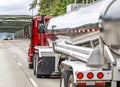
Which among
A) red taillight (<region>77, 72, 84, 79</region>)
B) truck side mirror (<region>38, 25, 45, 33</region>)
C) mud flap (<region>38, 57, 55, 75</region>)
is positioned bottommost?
mud flap (<region>38, 57, 55, 75</region>)

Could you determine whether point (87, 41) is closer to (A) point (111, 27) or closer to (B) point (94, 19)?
(B) point (94, 19)

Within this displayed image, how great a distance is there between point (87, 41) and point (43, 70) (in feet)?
31.1

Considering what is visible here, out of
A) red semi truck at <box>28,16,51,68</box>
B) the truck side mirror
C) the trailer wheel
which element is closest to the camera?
the trailer wheel

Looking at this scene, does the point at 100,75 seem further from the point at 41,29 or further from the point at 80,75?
the point at 41,29

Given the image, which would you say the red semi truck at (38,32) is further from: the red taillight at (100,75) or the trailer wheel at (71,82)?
the red taillight at (100,75)

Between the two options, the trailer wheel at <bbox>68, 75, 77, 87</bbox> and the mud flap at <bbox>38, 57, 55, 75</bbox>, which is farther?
the mud flap at <bbox>38, 57, 55, 75</bbox>

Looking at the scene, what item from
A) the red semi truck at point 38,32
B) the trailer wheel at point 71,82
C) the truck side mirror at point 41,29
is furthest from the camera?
the red semi truck at point 38,32

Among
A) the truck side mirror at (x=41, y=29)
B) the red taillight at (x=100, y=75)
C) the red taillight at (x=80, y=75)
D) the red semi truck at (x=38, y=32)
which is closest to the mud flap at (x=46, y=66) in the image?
the truck side mirror at (x=41, y=29)

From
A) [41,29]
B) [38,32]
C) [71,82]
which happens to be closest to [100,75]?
[71,82]

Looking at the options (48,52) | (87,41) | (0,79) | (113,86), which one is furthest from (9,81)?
(113,86)

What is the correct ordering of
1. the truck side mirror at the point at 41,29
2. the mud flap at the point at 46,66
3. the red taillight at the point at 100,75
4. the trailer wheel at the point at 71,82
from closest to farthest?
the red taillight at the point at 100,75 → the trailer wheel at the point at 71,82 → the mud flap at the point at 46,66 → the truck side mirror at the point at 41,29

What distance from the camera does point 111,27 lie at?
270 inches

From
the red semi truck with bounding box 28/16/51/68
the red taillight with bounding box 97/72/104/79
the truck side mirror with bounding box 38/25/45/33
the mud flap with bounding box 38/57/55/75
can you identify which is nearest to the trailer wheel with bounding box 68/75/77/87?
the red taillight with bounding box 97/72/104/79

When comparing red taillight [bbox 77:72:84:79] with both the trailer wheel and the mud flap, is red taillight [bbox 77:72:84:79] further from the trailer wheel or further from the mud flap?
the mud flap
